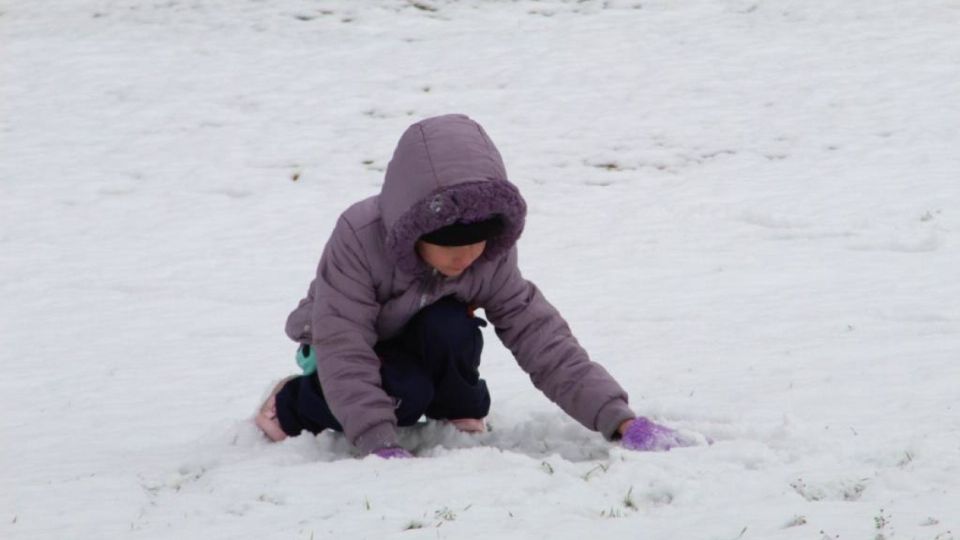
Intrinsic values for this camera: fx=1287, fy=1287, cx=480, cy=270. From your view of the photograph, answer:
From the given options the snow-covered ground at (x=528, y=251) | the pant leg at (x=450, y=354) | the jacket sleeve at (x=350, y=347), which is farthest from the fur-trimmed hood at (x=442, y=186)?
the snow-covered ground at (x=528, y=251)

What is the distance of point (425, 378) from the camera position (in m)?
4.31

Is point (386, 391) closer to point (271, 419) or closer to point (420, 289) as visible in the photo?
point (420, 289)

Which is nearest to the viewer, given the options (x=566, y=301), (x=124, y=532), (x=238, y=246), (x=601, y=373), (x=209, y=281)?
(x=124, y=532)

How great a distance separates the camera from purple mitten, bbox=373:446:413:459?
12.9 feet

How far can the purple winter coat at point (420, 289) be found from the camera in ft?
12.3

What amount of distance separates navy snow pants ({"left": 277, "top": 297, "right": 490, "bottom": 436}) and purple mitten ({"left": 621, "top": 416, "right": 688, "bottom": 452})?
63 cm

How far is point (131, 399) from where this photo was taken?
5.55 metres

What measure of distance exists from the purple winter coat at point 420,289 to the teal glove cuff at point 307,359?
0.27 feet

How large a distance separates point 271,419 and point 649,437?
4.45ft

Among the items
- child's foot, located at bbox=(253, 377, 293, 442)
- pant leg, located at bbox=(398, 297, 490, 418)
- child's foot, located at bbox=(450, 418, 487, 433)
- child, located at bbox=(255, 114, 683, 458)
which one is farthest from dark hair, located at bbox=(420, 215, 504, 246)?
child's foot, located at bbox=(253, 377, 293, 442)

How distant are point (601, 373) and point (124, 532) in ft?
5.11

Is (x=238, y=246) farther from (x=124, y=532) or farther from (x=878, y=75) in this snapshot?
(x=878, y=75)

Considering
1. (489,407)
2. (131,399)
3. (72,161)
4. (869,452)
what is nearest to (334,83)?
(72,161)

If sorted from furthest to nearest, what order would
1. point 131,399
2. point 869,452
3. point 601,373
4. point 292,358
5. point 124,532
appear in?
point 292,358, point 131,399, point 601,373, point 869,452, point 124,532
